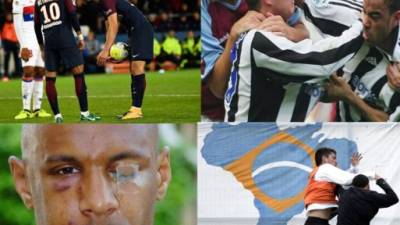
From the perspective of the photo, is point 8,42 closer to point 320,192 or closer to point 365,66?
point 365,66

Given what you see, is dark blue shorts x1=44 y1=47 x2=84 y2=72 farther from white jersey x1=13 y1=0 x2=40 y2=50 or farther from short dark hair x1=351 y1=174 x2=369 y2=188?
short dark hair x1=351 y1=174 x2=369 y2=188

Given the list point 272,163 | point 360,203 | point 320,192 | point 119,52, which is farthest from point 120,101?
point 360,203

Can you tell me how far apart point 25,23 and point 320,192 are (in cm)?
453

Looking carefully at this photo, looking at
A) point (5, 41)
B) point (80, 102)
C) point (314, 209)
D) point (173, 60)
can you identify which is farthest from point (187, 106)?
point (173, 60)

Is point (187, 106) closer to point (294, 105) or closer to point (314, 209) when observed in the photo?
point (294, 105)

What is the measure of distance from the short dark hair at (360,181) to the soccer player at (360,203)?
0.22 feet

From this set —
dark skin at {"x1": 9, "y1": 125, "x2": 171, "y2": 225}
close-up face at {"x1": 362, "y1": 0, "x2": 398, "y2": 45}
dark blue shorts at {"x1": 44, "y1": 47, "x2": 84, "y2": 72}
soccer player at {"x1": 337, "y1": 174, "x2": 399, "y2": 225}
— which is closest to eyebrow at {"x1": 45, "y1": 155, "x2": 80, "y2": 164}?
dark skin at {"x1": 9, "y1": 125, "x2": 171, "y2": 225}

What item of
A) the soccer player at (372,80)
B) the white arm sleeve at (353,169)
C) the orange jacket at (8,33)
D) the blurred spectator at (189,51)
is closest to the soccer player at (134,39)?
the soccer player at (372,80)

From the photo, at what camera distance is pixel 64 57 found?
12.8 meters

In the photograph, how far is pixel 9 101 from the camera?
568 inches

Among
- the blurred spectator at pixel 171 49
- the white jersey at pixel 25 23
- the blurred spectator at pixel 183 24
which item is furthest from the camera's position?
the blurred spectator at pixel 183 24

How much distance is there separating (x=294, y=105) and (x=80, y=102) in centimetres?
242

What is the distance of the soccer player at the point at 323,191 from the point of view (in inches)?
449

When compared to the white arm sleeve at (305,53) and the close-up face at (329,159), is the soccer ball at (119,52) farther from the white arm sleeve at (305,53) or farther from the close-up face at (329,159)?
the close-up face at (329,159)
